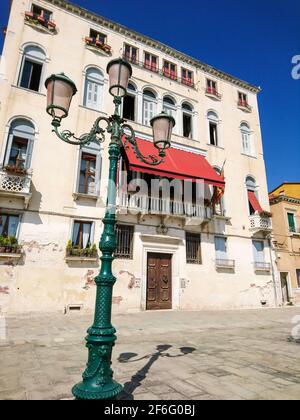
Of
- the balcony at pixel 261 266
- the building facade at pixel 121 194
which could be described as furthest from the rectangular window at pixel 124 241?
the balcony at pixel 261 266

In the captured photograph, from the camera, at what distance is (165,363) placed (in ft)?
14.0

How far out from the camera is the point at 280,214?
20.4 meters

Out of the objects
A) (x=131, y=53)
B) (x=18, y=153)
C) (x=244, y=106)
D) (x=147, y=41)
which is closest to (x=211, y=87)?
(x=244, y=106)

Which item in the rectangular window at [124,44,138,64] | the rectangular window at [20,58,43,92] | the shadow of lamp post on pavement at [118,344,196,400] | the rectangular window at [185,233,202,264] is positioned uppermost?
the rectangular window at [124,44,138,64]

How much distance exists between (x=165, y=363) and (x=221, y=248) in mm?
11538

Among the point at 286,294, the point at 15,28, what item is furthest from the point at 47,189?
the point at 286,294

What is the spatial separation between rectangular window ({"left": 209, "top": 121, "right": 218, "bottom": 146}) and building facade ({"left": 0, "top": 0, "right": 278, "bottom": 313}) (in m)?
0.08

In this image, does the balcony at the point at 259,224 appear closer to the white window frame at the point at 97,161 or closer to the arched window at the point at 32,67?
the white window frame at the point at 97,161

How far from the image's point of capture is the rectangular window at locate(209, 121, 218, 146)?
1775 centimetres

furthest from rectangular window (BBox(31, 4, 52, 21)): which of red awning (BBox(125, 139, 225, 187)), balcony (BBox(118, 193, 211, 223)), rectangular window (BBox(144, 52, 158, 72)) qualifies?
balcony (BBox(118, 193, 211, 223))

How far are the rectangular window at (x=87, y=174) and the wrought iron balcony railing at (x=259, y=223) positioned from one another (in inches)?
396

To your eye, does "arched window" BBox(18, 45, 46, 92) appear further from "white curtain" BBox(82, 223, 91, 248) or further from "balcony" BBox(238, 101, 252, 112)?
"balcony" BBox(238, 101, 252, 112)
